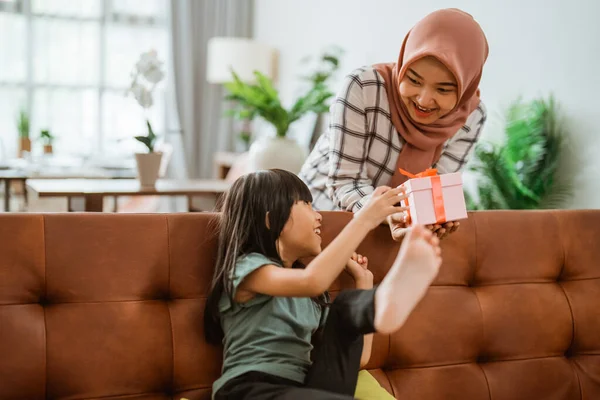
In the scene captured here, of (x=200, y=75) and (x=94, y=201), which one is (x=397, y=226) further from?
(x=200, y=75)

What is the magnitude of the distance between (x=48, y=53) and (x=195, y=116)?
54.8 inches

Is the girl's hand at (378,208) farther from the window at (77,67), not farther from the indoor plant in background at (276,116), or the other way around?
the window at (77,67)

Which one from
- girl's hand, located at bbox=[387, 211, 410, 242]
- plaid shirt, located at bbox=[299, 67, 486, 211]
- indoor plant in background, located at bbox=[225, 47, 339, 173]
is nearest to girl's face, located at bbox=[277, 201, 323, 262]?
girl's hand, located at bbox=[387, 211, 410, 242]

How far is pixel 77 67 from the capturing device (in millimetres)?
6285

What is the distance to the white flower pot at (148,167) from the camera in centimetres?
310

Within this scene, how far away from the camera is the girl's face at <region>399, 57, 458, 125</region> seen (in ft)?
5.51

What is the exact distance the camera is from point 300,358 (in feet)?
4.44

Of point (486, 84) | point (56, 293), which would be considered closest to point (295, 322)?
point (56, 293)

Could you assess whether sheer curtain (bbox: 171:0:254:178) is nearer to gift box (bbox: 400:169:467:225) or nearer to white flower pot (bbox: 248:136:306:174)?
white flower pot (bbox: 248:136:306:174)

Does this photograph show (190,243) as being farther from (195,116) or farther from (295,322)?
(195,116)

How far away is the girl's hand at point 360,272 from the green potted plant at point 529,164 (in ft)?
4.67

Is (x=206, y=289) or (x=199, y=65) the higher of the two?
(x=199, y=65)

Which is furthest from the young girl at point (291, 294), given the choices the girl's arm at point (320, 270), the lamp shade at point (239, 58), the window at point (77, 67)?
the window at point (77, 67)

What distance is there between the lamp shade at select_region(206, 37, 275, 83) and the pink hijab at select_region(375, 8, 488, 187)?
3886mm
